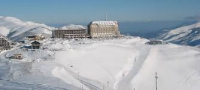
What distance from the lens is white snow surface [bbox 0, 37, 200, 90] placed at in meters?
52.2

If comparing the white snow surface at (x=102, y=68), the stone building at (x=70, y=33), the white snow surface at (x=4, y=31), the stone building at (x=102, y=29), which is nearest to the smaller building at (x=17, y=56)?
the white snow surface at (x=102, y=68)

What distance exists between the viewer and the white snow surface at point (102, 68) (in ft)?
171

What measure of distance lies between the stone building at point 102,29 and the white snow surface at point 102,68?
18680 millimetres

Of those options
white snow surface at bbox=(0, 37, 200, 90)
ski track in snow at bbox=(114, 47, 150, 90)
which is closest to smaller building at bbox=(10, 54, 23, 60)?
white snow surface at bbox=(0, 37, 200, 90)

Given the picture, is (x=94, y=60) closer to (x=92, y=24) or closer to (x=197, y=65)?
(x=197, y=65)

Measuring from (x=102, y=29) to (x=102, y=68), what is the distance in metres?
40.0

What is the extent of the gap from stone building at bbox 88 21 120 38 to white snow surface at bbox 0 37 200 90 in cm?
1868

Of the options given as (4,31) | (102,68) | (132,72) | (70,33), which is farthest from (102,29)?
(4,31)

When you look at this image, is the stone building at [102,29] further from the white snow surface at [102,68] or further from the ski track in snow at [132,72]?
the ski track in snow at [132,72]

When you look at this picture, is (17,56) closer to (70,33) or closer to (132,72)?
(132,72)

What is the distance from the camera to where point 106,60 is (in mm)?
75125

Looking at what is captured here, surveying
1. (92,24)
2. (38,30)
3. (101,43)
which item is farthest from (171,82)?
(38,30)

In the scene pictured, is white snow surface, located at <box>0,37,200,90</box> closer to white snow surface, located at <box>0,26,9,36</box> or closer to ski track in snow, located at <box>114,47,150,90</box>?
ski track in snow, located at <box>114,47,150,90</box>

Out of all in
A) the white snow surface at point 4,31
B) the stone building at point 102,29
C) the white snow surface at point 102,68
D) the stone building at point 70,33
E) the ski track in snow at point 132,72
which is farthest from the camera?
the white snow surface at point 4,31
